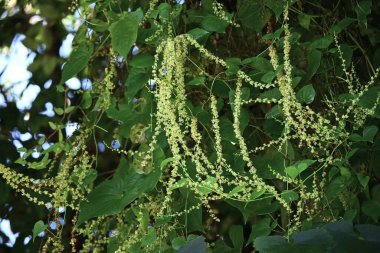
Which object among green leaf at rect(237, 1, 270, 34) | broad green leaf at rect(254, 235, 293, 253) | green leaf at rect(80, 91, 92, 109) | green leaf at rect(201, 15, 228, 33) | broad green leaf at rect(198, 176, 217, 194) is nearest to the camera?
broad green leaf at rect(254, 235, 293, 253)

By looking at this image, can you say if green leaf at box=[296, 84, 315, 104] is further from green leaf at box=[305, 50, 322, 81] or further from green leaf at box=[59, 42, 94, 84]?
green leaf at box=[59, 42, 94, 84]

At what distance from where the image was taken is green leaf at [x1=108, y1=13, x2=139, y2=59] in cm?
136

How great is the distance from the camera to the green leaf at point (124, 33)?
53.6 inches

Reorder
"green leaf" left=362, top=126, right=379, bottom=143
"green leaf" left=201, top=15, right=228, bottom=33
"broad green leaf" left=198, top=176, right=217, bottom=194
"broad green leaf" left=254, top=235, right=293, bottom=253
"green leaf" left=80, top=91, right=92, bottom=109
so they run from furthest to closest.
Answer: "green leaf" left=80, top=91, right=92, bottom=109, "green leaf" left=201, top=15, right=228, bottom=33, "green leaf" left=362, top=126, right=379, bottom=143, "broad green leaf" left=198, top=176, right=217, bottom=194, "broad green leaf" left=254, top=235, right=293, bottom=253

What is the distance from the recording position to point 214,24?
1.42 m

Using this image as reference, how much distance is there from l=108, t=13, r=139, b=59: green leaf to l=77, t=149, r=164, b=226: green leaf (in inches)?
8.0

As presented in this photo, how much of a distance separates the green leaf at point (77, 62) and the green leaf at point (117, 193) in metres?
0.23

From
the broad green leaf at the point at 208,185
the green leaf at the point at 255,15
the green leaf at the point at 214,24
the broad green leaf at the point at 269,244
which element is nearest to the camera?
the broad green leaf at the point at 269,244

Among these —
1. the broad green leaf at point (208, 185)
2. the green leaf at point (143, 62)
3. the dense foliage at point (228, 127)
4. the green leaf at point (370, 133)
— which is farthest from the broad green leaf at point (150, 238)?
the green leaf at point (370, 133)

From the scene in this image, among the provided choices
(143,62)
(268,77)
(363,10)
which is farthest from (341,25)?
(143,62)

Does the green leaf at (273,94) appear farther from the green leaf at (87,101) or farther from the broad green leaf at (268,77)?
the green leaf at (87,101)

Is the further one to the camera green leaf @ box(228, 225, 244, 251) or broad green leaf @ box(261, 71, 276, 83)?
green leaf @ box(228, 225, 244, 251)

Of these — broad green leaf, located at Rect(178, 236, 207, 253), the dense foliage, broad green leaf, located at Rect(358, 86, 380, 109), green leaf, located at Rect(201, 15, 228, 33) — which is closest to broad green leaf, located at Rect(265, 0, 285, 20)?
the dense foliage

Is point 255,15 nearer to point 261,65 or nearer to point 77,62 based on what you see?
point 261,65
